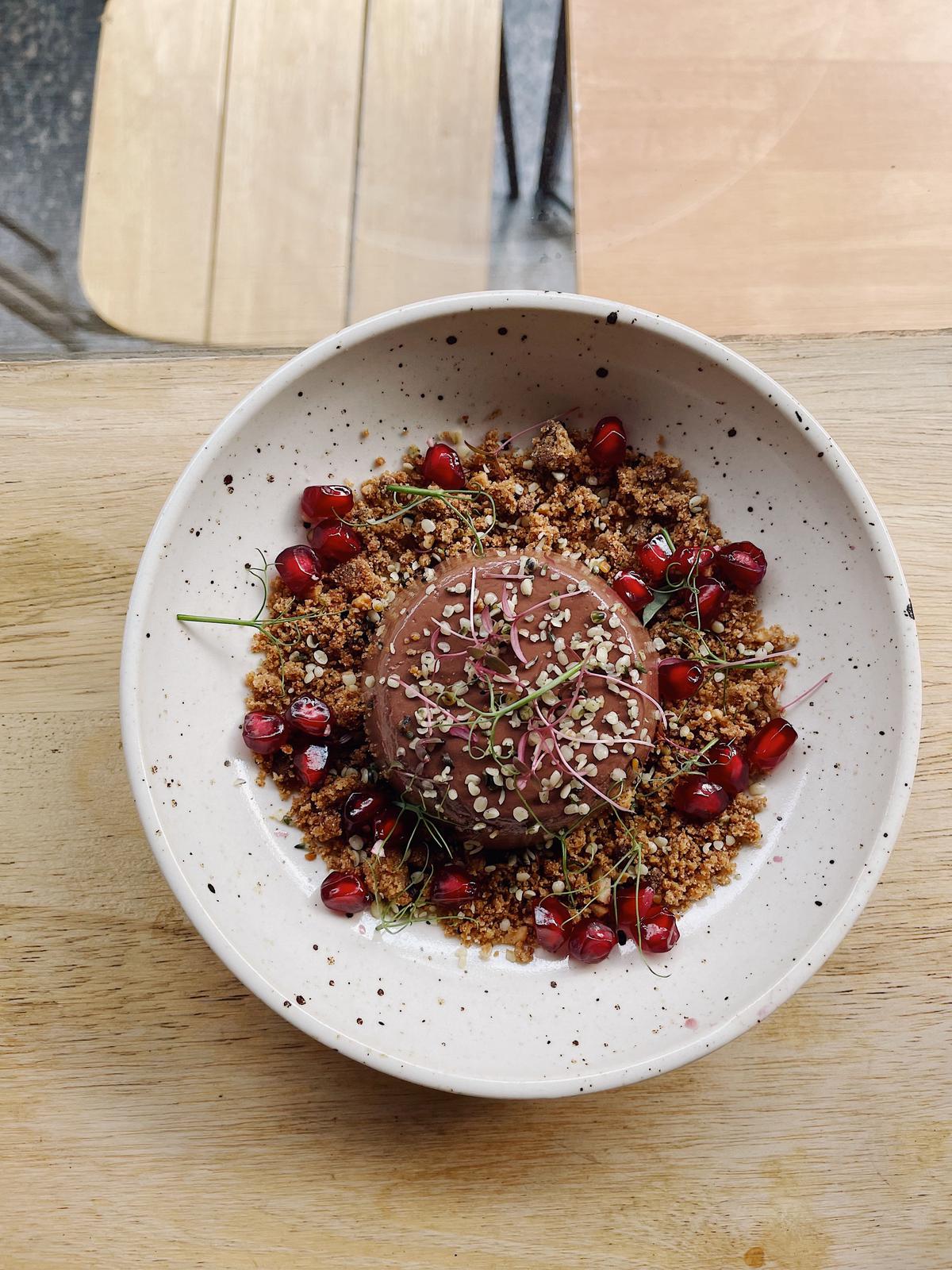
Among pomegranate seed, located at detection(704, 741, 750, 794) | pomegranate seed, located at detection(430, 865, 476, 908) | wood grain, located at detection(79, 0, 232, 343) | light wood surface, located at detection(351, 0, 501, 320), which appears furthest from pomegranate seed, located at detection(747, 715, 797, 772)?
wood grain, located at detection(79, 0, 232, 343)

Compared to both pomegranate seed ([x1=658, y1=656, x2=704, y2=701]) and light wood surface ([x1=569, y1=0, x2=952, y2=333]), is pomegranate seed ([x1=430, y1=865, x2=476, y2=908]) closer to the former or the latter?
pomegranate seed ([x1=658, y1=656, x2=704, y2=701])

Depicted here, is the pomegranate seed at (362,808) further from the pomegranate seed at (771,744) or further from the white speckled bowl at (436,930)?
the pomegranate seed at (771,744)

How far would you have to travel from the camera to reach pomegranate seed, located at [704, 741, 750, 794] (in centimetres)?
160

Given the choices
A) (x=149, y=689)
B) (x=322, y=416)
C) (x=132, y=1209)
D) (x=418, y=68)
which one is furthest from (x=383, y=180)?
(x=132, y=1209)

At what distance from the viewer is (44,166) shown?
1933 mm

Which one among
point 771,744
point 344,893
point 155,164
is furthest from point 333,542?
point 155,164

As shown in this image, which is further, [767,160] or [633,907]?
[767,160]

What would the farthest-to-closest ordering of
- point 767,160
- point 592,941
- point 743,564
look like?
point 767,160 < point 743,564 < point 592,941

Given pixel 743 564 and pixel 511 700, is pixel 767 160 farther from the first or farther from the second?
pixel 511 700

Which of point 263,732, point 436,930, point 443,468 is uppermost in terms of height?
point 443,468

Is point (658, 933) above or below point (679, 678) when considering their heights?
below

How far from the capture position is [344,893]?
155 cm

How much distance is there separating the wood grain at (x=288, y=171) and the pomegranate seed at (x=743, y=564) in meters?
0.82

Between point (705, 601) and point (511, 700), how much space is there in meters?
0.36
